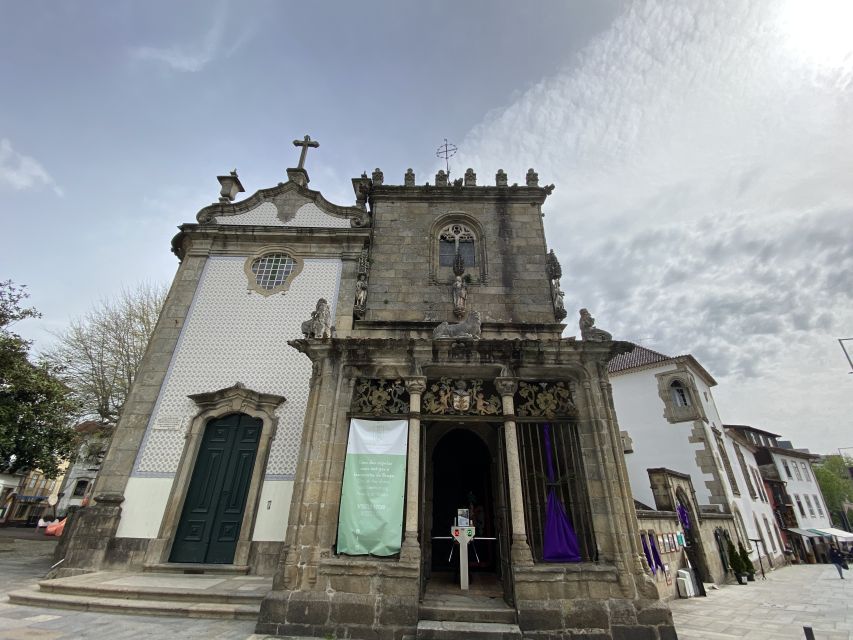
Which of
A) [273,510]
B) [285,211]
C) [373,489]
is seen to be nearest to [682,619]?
[373,489]

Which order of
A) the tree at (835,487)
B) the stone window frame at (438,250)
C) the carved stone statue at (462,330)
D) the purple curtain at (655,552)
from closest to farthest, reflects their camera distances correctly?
1. the carved stone statue at (462,330)
2. the purple curtain at (655,552)
3. the stone window frame at (438,250)
4. the tree at (835,487)

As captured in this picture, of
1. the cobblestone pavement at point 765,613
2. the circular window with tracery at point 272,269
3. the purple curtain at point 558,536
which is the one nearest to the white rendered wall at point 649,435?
the cobblestone pavement at point 765,613

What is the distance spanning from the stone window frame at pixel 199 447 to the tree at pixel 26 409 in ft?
19.7

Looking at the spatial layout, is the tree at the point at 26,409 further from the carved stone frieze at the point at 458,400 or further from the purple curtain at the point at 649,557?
the purple curtain at the point at 649,557

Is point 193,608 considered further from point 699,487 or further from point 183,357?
point 699,487

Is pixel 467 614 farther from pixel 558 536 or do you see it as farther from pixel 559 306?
pixel 559 306

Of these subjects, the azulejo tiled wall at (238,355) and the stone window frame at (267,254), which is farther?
the stone window frame at (267,254)

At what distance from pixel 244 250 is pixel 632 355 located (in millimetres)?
18596

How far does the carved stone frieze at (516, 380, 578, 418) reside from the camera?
23.0 feet

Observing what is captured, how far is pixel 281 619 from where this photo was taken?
5.40m

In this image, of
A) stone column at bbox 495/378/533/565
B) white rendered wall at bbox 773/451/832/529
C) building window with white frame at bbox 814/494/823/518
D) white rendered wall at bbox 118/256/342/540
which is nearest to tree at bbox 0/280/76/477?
white rendered wall at bbox 118/256/342/540

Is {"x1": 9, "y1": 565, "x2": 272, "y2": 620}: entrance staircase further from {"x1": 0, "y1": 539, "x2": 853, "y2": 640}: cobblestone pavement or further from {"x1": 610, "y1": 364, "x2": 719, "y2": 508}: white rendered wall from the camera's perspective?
{"x1": 610, "y1": 364, "x2": 719, "y2": 508}: white rendered wall

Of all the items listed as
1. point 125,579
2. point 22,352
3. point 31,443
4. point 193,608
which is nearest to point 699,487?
point 193,608

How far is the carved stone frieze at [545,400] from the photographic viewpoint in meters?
7.00
